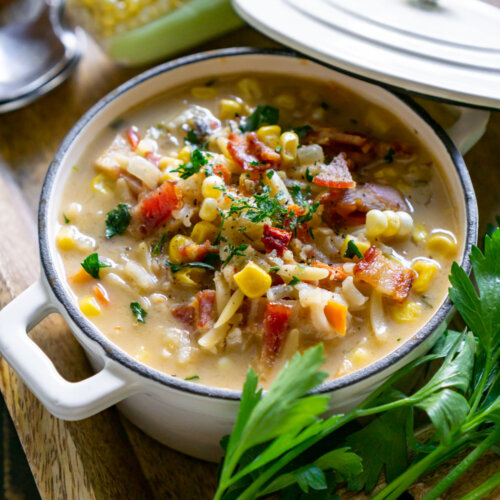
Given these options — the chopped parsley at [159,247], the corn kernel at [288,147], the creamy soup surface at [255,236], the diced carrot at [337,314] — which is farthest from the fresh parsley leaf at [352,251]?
the chopped parsley at [159,247]

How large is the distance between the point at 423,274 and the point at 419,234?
23cm

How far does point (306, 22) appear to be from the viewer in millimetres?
2998

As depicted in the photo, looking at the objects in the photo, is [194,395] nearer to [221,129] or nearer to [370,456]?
[370,456]

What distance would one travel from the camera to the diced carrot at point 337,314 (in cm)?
245

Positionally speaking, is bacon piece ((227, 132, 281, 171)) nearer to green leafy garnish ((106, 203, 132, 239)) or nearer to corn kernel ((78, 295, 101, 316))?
green leafy garnish ((106, 203, 132, 239))

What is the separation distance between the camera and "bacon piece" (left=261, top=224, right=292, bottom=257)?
2566 mm

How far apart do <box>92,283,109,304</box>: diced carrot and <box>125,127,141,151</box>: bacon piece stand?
2.41 feet

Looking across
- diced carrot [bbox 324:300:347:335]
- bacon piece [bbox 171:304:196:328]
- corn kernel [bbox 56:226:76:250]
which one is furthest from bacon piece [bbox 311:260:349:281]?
corn kernel [bbox 56:226:76:250]

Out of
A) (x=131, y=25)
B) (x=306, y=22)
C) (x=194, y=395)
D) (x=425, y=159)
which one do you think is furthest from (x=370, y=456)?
(x=131, y=25)

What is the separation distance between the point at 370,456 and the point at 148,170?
1418 millimetres

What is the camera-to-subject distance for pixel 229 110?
3.19 m

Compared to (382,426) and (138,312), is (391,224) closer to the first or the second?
(382,426)

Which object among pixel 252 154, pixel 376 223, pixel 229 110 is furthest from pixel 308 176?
pixel 229 110

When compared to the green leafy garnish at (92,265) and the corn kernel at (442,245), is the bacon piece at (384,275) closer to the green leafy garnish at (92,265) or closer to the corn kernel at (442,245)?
the corn kernel at (442,245)
